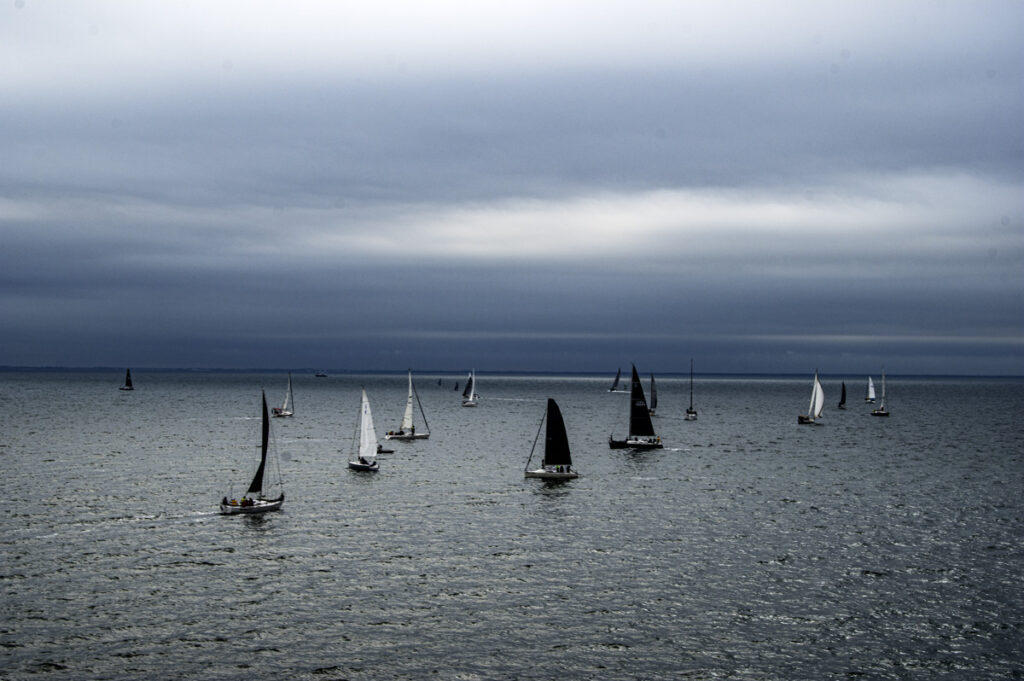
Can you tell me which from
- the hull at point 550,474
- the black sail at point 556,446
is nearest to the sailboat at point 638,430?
the black sail at point 556,446

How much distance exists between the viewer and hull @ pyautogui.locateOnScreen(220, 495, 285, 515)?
6378cm

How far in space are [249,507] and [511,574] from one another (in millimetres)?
25018

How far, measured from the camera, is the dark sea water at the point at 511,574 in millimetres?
35688

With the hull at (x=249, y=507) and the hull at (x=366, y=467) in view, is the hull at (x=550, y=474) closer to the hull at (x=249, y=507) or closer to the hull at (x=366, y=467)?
the hull at (x=366, y=467)

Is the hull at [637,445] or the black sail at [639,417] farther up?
the black sail at [639,417]

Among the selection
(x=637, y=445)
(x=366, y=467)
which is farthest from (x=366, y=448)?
(x=637, y=445)

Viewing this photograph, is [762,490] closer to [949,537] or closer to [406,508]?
[949,537]

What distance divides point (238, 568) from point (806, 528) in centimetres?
3878

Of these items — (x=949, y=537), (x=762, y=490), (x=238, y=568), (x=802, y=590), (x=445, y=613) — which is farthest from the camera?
(x=762, y=490)

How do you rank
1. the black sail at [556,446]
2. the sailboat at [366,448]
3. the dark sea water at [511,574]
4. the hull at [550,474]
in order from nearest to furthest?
the dark sea water at [511,574], the hull at [550,474], the black sail at [556,446], the sailboat at [366,448]

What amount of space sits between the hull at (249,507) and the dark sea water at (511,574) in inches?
34.3

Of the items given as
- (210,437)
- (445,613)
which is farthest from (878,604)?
(210,437)

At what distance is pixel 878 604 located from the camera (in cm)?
4300

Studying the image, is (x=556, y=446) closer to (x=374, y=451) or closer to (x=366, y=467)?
(x=374, y=451)
